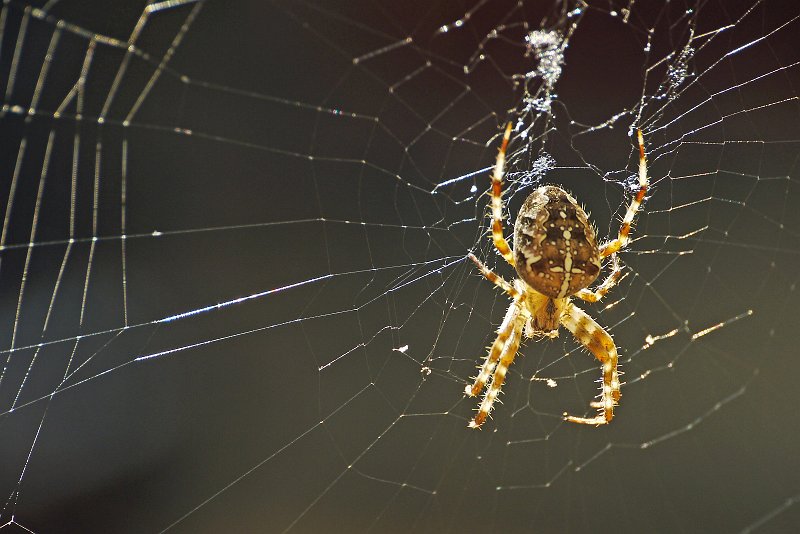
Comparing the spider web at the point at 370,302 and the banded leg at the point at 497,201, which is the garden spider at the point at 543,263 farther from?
the spider web at the point at 370,302

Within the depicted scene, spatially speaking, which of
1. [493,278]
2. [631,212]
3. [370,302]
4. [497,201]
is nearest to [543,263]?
[493,278]

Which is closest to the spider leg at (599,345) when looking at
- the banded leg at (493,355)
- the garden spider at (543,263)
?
the garden spider at (543,263)

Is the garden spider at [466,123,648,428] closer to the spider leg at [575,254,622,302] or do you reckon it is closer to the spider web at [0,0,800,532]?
the spider leg at [575,254,622,302]

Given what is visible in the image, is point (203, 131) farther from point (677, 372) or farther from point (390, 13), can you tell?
point (677, 372)

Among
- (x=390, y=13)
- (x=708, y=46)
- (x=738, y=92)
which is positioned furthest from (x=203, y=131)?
(x=738, y=92)

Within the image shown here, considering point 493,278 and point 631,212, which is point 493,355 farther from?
point 631,212

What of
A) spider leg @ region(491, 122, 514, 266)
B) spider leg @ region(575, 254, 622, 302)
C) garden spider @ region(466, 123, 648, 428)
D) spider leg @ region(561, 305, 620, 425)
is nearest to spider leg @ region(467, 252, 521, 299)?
garden spider @ region(466, 123, 648, 428)

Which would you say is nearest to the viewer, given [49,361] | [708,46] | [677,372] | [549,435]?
[708,46]

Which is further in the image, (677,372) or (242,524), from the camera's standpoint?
(677,372)
